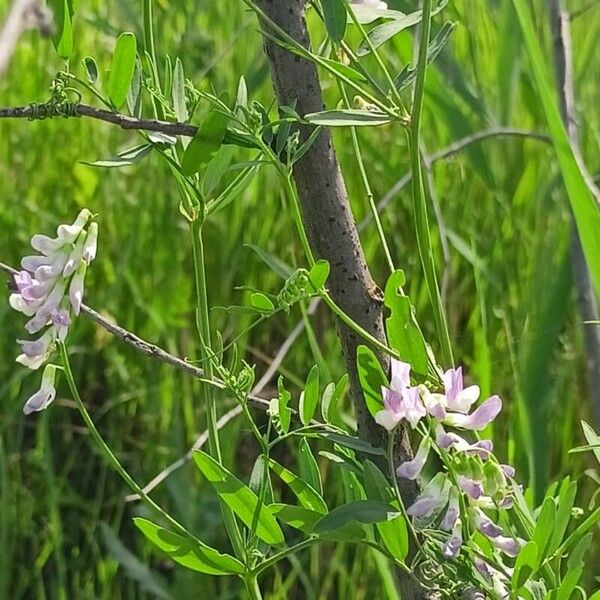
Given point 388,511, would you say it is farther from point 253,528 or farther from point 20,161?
point 20,161

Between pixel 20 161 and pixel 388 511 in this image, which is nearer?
pixel 388 511

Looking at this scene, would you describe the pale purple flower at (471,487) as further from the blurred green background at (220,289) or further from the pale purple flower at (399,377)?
the blurred green background at (220,289)

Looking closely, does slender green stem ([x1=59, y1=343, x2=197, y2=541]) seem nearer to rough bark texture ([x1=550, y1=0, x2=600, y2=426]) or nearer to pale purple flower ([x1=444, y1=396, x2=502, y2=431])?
pale purple flower ([x1=444, y1=396, x2=502, y2=431])

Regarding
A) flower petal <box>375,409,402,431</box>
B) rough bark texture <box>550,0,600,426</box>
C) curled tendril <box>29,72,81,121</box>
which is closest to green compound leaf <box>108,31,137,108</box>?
curled tendril <box>29,72,81,121</box>

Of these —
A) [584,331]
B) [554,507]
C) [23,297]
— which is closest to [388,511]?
[554,507]

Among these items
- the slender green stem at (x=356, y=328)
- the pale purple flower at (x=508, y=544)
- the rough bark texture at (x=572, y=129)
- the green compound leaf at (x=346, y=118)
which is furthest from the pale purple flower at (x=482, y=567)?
the rough bark texture at (x=572, y=129)

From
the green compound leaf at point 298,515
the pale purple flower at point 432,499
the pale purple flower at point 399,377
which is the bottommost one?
the green compound leaf at point 298,515

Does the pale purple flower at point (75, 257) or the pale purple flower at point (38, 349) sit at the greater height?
the pale purple flower at point (75, 257)
